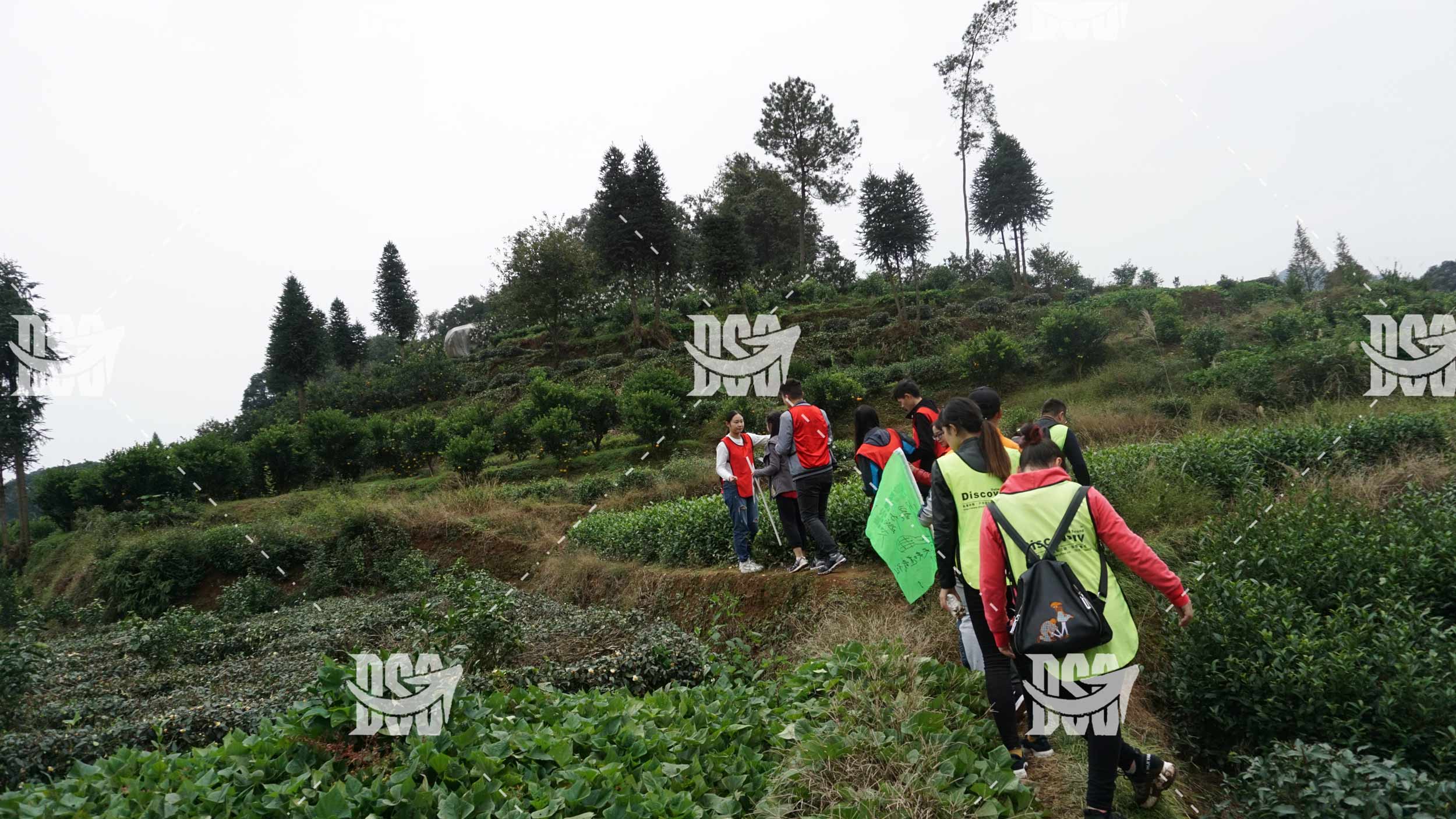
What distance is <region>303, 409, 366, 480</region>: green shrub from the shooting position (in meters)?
22.1

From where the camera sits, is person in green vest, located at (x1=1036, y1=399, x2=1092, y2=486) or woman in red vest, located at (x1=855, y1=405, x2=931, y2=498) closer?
person in green vest, located at (x1=1036, y1=399, x2=1092, y2=486)

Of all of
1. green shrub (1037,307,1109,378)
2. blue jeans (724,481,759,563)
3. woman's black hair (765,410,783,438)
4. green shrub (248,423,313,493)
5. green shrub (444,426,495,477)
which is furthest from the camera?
green shrub (248,423,313,493)

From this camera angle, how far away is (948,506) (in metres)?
4.12

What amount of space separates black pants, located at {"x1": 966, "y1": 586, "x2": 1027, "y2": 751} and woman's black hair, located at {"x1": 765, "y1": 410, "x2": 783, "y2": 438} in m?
3.94

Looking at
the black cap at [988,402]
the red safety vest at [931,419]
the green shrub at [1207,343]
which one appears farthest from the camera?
the green shrub at [1207,343]

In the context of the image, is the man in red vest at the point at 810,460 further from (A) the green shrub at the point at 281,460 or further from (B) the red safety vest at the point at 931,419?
(A) the green shrub at the point at 281,460

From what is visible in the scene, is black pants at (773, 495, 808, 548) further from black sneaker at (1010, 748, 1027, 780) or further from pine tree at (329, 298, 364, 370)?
pine tree at (329, 298, 364, 370)

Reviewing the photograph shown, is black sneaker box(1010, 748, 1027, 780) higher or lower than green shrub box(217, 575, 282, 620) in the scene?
higher

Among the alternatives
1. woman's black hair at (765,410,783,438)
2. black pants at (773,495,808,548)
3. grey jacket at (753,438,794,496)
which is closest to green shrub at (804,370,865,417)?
woman's black hair at (765,410,783,438)

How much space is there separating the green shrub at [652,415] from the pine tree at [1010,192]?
1895 cm

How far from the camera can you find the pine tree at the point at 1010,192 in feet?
102

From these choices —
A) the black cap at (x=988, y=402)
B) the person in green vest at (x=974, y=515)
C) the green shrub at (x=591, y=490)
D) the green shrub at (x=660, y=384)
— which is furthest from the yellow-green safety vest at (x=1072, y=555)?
the green shrub at (x=660, y=384)

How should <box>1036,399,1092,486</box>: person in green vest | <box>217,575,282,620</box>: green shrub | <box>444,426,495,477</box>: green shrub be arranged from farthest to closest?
<box>444,426,495,477</box>: green shrub, <box>217,575,282,620</box>: green shrub, <box>1036,399,1092,486</box>: person in green vest

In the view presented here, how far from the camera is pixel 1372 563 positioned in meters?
5.02
